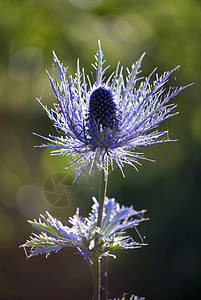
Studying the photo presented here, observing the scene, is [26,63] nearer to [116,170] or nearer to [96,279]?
[116,170]

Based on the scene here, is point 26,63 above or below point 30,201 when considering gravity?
above

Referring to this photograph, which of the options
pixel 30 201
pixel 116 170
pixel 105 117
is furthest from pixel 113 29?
pixel 105 117

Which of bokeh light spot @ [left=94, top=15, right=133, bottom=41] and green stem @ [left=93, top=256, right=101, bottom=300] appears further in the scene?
bokeh light spot @ [left=94, top=15, right=133, bottom=41]

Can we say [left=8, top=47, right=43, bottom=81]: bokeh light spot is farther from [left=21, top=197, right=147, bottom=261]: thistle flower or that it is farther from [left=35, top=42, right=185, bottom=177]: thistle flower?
[left=21, top=197, right=147, bottom=261]: thistle flower

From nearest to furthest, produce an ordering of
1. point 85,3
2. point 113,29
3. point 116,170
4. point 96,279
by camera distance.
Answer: point 96,279 → point 116,170 → point 113,29 → point 85,3

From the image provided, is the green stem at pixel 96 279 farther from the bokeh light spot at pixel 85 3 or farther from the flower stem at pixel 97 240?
the bokeh light spot at pixel 85 3

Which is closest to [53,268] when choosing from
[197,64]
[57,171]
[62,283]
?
[62,283]


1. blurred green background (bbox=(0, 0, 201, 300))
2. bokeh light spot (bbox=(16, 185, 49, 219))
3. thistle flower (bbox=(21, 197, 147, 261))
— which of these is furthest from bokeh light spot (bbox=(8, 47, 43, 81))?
thistle flower (bbox=(21, 197, 147, 261))

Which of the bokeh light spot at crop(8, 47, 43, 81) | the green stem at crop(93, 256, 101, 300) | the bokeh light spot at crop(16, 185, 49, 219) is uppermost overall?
the bokeh light spot at crop(8, 47, 43, 81)

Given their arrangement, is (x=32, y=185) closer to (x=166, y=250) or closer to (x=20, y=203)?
(x=20, y=203)
